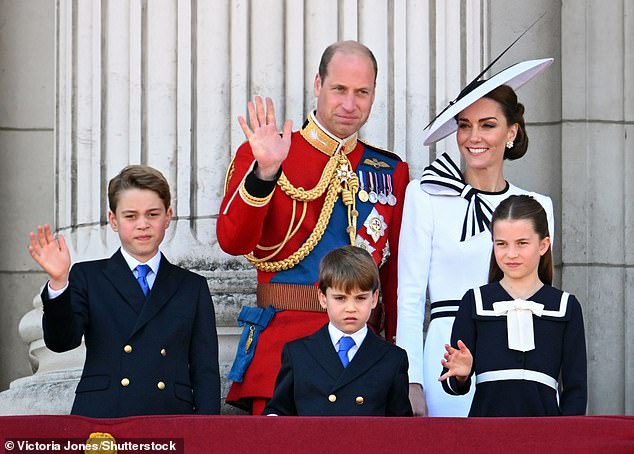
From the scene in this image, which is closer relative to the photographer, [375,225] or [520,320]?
[520,320]

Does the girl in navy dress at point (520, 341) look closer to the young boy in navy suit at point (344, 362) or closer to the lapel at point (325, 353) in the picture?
the young boy in navy suit at point (344, 362)

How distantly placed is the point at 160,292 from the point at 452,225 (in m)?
0.97

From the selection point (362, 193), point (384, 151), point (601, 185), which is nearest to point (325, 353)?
point (362, 193)

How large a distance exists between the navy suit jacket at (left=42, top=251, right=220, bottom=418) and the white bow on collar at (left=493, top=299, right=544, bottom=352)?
2.98 ft

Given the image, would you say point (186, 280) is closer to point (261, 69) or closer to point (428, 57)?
point (261, 69)

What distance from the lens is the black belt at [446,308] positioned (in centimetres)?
481

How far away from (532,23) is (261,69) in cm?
160

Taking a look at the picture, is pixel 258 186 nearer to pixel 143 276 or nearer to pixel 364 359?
pixel 143 276

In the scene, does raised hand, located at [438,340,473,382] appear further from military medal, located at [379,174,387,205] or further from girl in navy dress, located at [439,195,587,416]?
military medal, located at [379,174,387,205]

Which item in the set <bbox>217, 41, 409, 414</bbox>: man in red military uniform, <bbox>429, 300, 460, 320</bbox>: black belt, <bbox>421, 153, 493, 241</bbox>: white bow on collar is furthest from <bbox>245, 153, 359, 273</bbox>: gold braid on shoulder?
<bbox>429, 300, 460, 320</bbox>: black belt

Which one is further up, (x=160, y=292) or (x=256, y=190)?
(x=256, y=190)

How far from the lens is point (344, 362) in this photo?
4.44 metres

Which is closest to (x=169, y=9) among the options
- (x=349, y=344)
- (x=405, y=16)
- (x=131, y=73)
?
(x=131, y=73)

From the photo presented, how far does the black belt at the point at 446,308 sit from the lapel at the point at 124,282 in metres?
0.94
